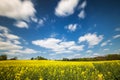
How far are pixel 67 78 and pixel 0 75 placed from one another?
420cm

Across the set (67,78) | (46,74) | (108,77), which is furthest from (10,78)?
(108,77)

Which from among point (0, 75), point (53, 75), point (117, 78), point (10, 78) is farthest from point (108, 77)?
point (0, 75)

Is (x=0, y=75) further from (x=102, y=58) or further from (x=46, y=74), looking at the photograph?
(x=102, y=58)

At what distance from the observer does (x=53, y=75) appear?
9.30 metres

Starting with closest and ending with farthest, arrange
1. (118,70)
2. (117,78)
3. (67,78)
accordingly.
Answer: (67,78) < (117,78) < (118,70)

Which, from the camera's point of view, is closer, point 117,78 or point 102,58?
point 117,78

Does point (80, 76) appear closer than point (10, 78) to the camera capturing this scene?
No

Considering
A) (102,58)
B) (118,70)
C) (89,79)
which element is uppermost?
(102,58)

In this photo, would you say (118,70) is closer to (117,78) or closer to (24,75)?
(117,78)

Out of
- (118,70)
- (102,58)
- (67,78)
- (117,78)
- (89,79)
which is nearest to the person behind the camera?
(89,79)

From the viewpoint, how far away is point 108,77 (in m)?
9.74

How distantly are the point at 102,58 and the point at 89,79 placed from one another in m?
42.1

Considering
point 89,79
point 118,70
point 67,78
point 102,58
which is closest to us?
point 89,79

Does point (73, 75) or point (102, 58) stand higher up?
point (102, 58)
